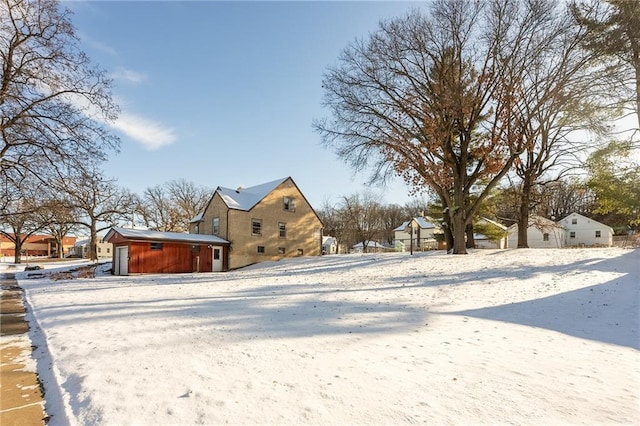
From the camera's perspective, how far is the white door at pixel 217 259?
27328 mm

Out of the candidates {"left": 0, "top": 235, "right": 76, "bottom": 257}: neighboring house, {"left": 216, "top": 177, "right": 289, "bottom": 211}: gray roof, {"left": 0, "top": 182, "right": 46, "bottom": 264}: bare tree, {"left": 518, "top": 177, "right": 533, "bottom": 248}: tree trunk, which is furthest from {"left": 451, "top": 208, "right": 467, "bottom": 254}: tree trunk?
{"left": 0, "top": 235, "right": 76, "bottom": 257}: neighboring house

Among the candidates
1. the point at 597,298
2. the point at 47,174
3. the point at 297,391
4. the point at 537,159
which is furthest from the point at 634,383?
the point at 537,159

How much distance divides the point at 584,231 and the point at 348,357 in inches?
2323

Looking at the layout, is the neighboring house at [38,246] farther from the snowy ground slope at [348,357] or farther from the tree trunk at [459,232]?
the tree trunk at [459,232]

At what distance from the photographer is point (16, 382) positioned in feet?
14.6

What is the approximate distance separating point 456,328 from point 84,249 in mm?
72965

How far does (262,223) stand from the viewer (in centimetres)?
2988

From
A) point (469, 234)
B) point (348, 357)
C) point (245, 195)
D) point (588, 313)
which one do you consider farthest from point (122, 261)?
point (588, 313)

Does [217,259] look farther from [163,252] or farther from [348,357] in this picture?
[348,357]

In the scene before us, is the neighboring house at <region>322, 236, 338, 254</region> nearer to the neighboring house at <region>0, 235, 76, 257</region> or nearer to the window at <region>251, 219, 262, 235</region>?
the window at <region>251, 219, 262, 235</region>

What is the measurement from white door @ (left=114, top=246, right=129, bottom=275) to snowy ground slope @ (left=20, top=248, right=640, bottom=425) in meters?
13.9

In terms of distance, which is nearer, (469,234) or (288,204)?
(469,234)

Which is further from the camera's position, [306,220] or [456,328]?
[306,220]

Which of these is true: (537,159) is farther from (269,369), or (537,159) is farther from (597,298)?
(269,369)
